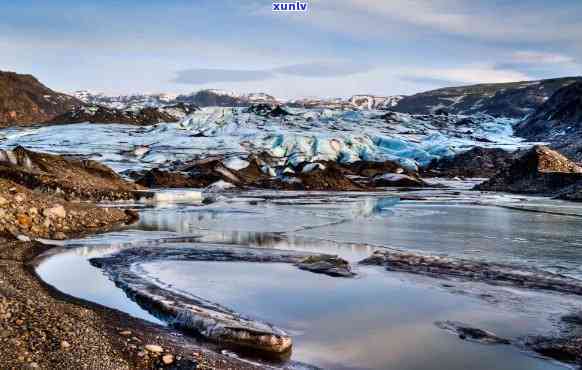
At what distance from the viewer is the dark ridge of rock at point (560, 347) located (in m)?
6.04

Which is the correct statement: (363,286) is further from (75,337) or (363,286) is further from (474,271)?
(75,337)

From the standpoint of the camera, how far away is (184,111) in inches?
7013

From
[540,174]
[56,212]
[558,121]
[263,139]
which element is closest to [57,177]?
[56,212]

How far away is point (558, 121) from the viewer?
364 ft

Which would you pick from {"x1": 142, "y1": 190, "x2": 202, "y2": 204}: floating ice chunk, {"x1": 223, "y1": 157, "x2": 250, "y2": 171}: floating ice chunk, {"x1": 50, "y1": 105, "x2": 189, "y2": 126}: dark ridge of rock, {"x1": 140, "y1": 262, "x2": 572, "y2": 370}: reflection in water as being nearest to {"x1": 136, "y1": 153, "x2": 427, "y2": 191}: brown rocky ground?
{"x1": 223, "y1": 157, "x2": 250, "y2": 171}: floating ice chunk

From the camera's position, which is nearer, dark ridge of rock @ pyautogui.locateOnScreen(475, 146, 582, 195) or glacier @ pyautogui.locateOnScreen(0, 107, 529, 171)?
dark ridge of rock @ pyautogui.locateOnScreen(475, 146, 582, 195)

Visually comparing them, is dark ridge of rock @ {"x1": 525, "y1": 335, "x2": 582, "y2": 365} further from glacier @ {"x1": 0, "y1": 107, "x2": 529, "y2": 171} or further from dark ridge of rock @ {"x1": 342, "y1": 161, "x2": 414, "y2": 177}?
glacier @ {"x1": 0, "y1": 107, "x2": 529, "y2": 171}

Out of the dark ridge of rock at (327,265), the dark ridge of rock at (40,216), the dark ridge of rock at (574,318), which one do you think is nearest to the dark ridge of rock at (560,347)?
the dark ridge of rock at (574,318)

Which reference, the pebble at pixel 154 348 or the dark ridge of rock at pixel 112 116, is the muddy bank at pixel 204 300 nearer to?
the pebble at pixel 154 348

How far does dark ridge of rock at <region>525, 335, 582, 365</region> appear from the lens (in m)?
6.04

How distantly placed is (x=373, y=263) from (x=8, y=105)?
198m

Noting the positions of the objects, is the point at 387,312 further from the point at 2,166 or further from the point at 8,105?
the point at 8,105

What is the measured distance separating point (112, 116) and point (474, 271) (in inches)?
4954

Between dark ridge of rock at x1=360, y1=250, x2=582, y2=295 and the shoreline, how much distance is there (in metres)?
5.71
